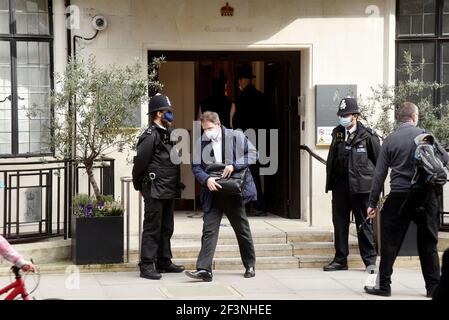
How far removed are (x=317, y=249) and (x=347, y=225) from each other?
724mm

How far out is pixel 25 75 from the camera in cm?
1123

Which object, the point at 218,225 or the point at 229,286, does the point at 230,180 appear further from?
the point at 229,286

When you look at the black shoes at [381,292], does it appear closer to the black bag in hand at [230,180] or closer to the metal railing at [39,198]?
the black bag in hand at [230,180]

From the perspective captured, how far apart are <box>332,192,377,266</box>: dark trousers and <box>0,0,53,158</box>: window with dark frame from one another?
11.8ft

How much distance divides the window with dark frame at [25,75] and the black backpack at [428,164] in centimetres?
467

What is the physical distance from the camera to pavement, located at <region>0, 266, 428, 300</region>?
8.90 m

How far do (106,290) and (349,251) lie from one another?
3.22 metres

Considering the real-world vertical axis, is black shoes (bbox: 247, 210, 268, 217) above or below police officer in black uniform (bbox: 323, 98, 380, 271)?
below

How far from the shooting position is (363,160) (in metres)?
10.1

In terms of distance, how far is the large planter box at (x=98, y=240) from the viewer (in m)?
10.1

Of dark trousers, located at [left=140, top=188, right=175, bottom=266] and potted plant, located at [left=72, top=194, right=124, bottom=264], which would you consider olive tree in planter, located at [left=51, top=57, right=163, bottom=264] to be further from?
dark trousers, located at [left=140, top=188, right=175, bottom=266]

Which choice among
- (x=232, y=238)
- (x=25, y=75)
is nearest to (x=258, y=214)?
(x=232, y=238)

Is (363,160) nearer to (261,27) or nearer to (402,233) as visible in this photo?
(402,233)

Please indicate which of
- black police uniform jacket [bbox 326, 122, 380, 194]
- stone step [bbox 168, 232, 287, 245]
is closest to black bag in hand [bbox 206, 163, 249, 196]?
black police uniform jacket [bbox 326, 122, 380, 194]
